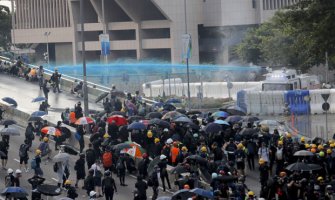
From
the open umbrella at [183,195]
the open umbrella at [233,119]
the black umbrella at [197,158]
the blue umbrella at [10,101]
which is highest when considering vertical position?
the blue umbrella at [10,101]

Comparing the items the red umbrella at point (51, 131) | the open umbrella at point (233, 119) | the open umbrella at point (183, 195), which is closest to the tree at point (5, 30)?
the open umbrella at point (233, 119)

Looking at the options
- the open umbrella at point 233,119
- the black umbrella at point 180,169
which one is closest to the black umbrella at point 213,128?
the open umbrella at point 233,119

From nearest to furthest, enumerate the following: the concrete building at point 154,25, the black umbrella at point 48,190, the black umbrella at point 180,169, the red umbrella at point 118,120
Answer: the black umbrella at point 48,190 < the black umbrella at point 180,169 < the red umbrella at point 118,120 < the concrete building at point 154,25

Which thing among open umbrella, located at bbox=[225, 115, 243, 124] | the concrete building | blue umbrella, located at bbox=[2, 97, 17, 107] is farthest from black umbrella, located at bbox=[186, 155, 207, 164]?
the concrete building

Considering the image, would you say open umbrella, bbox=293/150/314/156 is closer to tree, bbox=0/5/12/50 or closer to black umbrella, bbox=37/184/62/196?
black umbrella, bbox=37/184/62/196

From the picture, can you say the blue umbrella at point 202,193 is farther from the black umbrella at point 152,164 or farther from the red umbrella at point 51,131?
the red umbrella at point 51,131

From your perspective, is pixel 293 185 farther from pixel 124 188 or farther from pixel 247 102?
pixel 247 102

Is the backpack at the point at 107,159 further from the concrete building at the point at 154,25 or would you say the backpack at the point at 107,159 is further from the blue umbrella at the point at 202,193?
the concrete building at the point at 154,25

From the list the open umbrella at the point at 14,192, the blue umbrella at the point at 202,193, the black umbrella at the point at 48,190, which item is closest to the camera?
the blue umbrella at the point at 202,193

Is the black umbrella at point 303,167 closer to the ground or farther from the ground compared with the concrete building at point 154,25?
closer to the ground

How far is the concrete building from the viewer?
109688 mm

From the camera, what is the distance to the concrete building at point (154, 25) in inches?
4318

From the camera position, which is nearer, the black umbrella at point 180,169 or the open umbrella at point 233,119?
the black umbrella at point 180,169

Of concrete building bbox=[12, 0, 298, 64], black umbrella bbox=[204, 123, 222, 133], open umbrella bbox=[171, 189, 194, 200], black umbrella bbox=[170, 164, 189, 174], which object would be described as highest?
concrete building bbox=[12, 0, 298, 64]
